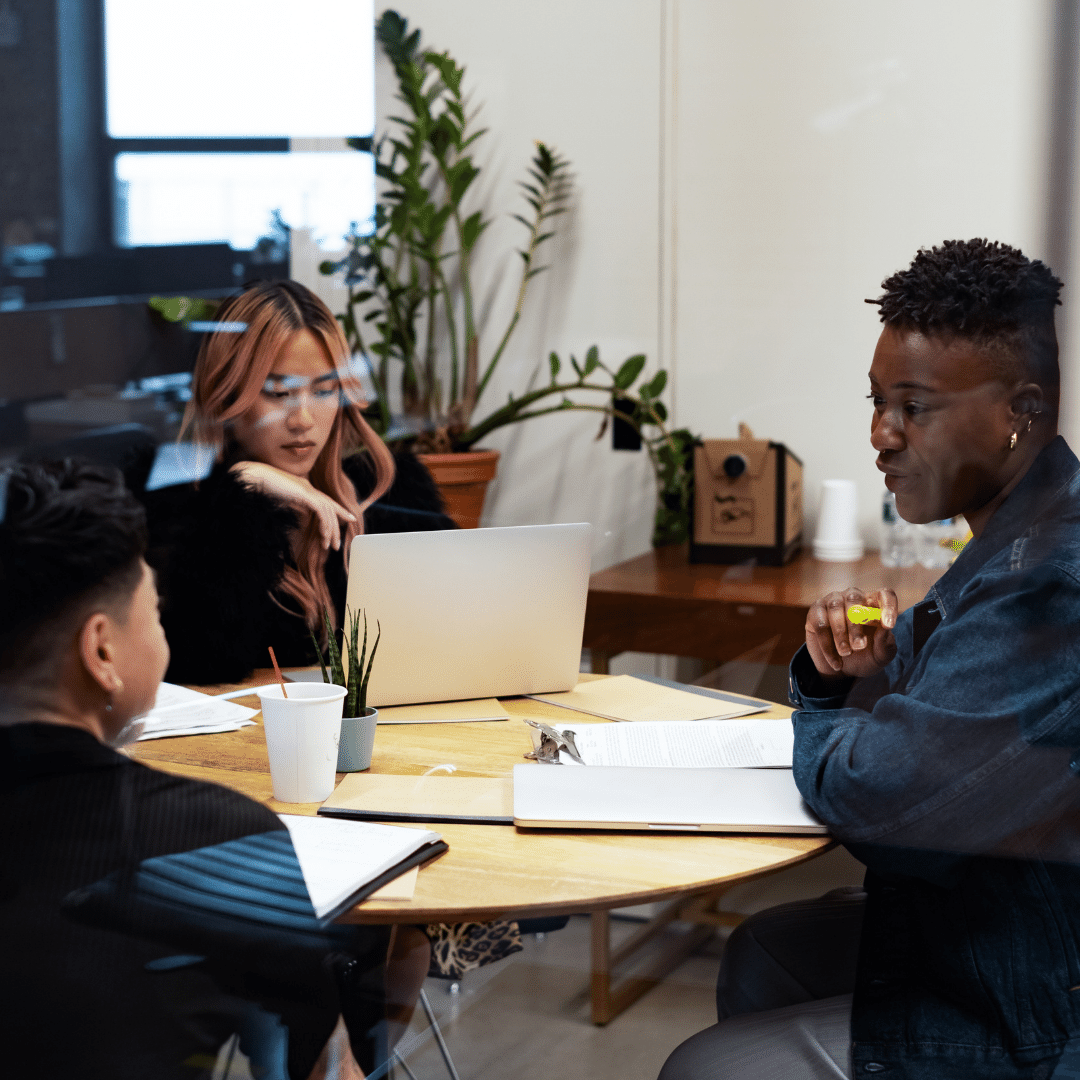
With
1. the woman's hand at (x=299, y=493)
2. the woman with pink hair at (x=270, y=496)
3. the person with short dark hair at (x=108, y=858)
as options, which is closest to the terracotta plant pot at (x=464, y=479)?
the woman with pink hair at (x=270, y=496)

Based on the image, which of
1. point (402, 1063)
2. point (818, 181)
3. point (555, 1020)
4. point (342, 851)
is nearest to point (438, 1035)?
point (402, 1063)

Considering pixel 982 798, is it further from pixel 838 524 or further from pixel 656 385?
pixel 656 385

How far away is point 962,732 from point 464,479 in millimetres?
1145

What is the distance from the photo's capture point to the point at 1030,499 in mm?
1182

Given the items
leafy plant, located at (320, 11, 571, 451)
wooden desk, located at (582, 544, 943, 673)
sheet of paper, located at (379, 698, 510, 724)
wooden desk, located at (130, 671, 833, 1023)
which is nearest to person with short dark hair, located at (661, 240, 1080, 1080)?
wooden desk, located at (130, 671, 833, 1023)

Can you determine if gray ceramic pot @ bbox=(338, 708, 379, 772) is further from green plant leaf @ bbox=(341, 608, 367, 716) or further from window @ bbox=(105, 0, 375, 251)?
window @ bbox=(105, 0, 375, 251)

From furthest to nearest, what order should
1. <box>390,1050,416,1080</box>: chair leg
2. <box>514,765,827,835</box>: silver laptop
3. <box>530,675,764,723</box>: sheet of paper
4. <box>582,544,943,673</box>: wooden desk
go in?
<box>582,544,943,673</box>: wooden desk, <box>530,675,764,723</box>: sheet of paper, <box>390,1050,416,1080</box>: chair leg, <box>514,765,827,835</box>: silver laptop

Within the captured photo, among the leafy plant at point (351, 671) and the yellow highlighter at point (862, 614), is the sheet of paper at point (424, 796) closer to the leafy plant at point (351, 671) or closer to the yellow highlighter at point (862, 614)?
the leafy plant at point (351, 671)

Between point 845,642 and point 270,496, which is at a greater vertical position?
point 270,496

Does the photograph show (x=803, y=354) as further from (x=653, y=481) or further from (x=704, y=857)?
(x=704, y=857)

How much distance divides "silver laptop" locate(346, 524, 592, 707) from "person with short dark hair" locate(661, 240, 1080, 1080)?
1.15 feet

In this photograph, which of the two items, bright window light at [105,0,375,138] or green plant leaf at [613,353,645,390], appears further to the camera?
green plant leaf at [613,353,645,390]

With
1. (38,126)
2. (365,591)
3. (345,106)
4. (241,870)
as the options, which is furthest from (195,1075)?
(345,106)

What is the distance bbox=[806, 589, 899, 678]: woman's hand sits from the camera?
134 cm
